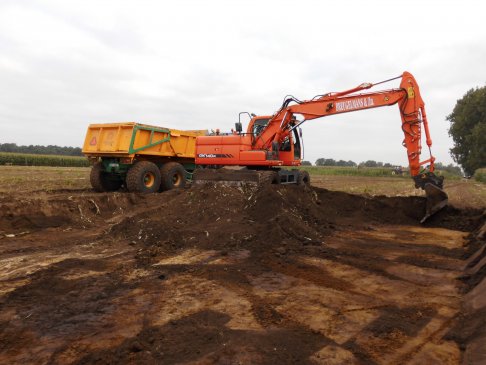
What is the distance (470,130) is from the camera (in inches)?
1933

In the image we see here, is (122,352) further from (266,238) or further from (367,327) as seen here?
(266,238)

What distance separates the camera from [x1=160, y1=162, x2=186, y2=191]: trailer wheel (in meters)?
14.7

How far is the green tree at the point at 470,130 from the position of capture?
46566 millimetres

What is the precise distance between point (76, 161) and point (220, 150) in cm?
4138

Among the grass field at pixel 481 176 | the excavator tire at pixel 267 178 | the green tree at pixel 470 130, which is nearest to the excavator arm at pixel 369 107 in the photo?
the excavator tire at pixel 267 178

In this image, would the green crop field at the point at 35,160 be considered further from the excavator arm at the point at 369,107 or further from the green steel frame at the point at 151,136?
the excavator arm at the point at 369,107

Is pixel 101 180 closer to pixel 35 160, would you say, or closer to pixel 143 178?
pixel 143 178

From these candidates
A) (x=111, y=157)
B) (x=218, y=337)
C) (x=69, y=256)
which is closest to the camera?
(x=218, y=337)

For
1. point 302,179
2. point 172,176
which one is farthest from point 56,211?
point 302,179

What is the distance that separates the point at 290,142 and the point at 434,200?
4.40m

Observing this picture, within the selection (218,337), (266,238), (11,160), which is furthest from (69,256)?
(11,160)

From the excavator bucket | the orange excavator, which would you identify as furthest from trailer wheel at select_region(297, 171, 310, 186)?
the excavator bucket

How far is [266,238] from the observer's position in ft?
24.1

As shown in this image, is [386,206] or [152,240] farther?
[386,206]
